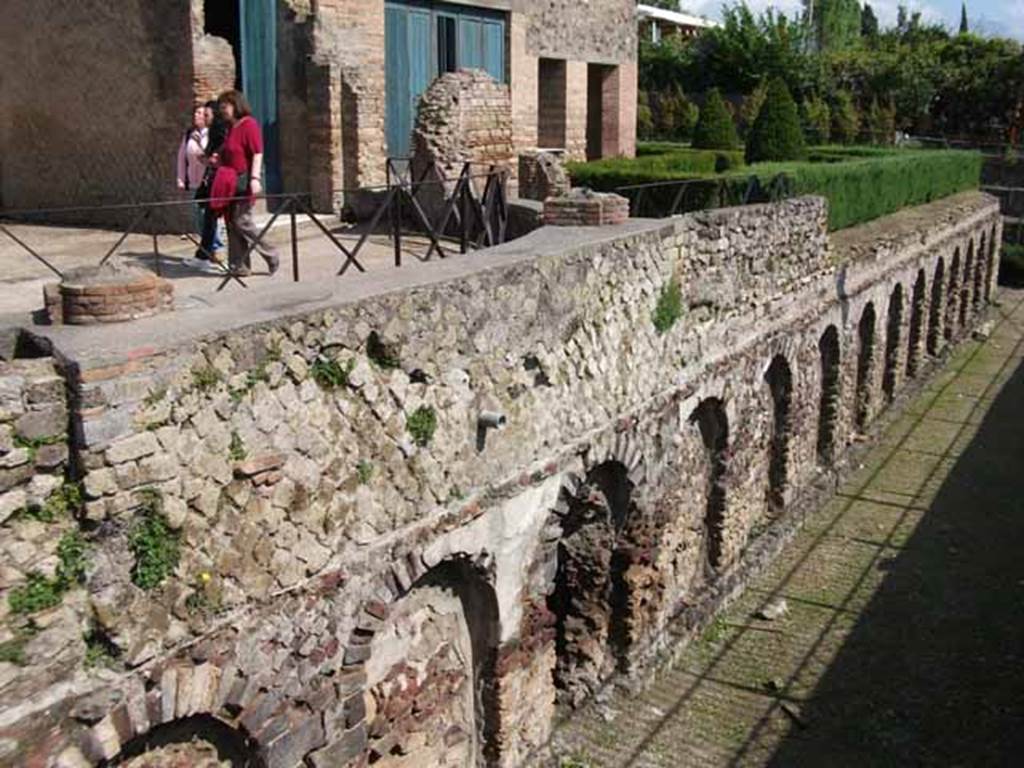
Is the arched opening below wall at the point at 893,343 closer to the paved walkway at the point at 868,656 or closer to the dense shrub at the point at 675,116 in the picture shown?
the paved walkway at the point at 868,656

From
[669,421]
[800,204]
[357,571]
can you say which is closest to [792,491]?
[800,204]

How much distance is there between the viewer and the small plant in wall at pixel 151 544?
A: 16.7ft

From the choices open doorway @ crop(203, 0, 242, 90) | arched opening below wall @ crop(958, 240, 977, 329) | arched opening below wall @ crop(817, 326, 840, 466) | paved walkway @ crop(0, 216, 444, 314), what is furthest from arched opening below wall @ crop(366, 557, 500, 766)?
arched opening below wall @ crop(958, 240, 977, 329)

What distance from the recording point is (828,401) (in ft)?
52.0

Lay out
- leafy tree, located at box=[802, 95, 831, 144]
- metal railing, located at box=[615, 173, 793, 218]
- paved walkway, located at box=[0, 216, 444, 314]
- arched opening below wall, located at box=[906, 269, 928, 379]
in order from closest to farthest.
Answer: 1. paved walkway, located at box=[0, 216, 444, 314]
2. metal railing, located at box=[615, 173, 793, 218]
3. arched opening below wall, located at box=[906, 269, 928, 379]
4. leafy tree, located at box=[802, 95, 831, 144]

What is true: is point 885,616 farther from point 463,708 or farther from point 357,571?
point 357,571

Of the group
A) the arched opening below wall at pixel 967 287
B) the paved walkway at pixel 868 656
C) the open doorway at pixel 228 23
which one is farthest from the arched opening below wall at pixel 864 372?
the open doorway at pixel 228 23

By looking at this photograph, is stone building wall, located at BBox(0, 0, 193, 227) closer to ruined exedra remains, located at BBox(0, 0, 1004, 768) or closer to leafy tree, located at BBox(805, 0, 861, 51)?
ruined exedra remains, located at BBox(0, 0, 1004, 768)

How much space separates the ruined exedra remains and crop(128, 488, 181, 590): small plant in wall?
0.01 m

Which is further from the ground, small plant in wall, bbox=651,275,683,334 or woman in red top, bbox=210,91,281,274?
woman in red top, bbox=210,91,281,274

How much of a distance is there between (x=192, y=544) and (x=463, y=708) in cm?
351

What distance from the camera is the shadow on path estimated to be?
962cm

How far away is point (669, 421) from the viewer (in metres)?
10.1

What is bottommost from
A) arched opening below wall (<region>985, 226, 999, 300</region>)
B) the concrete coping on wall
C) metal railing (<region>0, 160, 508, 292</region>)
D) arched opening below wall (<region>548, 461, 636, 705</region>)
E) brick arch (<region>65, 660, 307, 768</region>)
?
arched opening below wall (<region>548, 461, 636, 705</region>)
